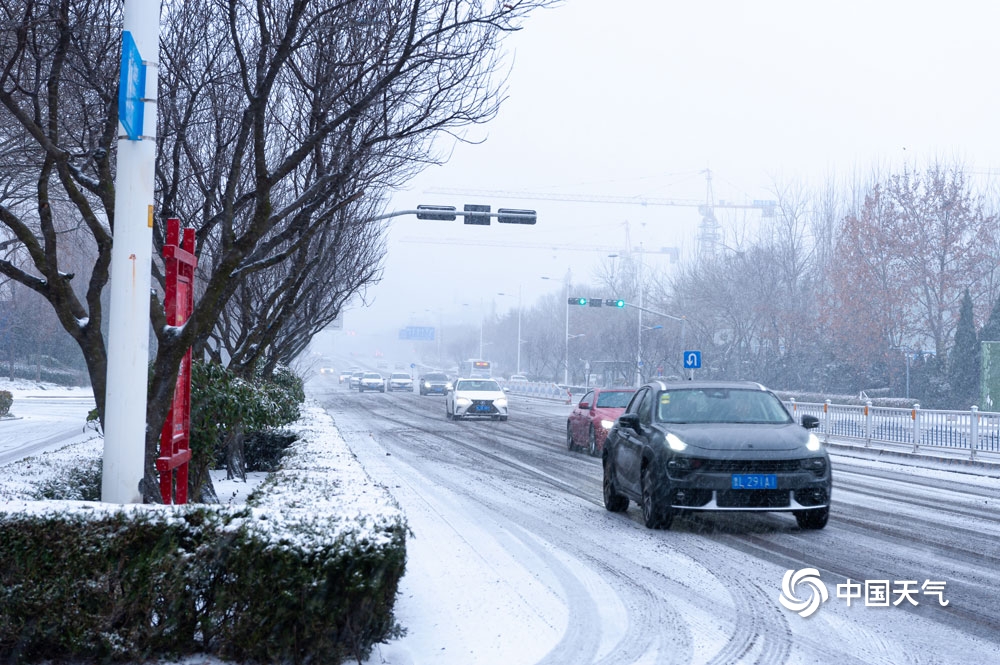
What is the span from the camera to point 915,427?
23.8m

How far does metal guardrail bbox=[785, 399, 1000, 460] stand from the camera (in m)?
21.8

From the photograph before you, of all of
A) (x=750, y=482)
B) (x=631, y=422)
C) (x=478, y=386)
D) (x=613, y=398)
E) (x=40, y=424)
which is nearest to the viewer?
(x=750, y=482)

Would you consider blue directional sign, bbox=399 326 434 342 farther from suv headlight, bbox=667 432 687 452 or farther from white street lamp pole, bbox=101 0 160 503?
white street lamp pole, bbox=101 0 160 503

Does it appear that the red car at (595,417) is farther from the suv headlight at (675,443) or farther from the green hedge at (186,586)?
the green hedge at (186,586)

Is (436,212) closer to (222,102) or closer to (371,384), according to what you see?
(222,102)

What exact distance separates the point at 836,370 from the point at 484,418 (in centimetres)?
2271

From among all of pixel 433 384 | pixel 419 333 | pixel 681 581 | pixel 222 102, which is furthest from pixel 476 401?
pixel 419 333

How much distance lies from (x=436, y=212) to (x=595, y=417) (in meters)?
5.71

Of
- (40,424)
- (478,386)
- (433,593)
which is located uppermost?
(478,386)

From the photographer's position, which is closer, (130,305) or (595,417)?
(130,305)

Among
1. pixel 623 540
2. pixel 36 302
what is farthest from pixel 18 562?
pixel 36 302

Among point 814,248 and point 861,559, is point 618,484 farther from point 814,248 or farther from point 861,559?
point 814,248

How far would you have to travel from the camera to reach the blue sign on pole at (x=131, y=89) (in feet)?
20.6

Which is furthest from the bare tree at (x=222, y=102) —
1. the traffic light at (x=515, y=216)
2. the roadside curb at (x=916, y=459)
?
the roadside curb at (x=916, y=459)
